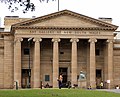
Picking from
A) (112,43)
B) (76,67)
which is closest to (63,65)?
(76,67)

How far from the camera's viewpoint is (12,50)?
101m

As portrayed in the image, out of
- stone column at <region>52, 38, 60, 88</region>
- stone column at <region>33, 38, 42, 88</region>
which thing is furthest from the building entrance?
stone column at <region>52, 38, 60, 88</region>

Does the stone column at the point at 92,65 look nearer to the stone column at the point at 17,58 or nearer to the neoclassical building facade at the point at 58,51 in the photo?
the neoclassical building facade at the point at 58,51

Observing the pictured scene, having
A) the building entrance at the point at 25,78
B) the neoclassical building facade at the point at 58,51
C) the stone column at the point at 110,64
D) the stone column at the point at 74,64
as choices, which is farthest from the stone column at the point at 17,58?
the stone column at the point at 110,64

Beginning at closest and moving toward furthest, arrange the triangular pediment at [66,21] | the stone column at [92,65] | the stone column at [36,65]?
1. the stone column at [36,65]
2. the triangular pediment at [66,21]
3. the stone column at [92,65]

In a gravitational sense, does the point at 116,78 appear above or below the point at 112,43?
below

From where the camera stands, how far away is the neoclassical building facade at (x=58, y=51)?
9694cm

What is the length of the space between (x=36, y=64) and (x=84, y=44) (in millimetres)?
12027

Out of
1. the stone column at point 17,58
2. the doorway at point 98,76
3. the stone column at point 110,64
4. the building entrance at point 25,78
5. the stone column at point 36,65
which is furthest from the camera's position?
the doorway at point 98,76

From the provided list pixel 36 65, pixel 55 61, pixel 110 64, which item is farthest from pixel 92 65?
pixel 36 65

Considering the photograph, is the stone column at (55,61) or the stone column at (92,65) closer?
the stone column at (55,61)

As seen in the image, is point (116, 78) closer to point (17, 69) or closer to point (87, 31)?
point (87, 31)

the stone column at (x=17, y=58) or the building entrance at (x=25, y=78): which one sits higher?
the stone column at (x=17, y=58)

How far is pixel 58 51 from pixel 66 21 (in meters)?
6.17
